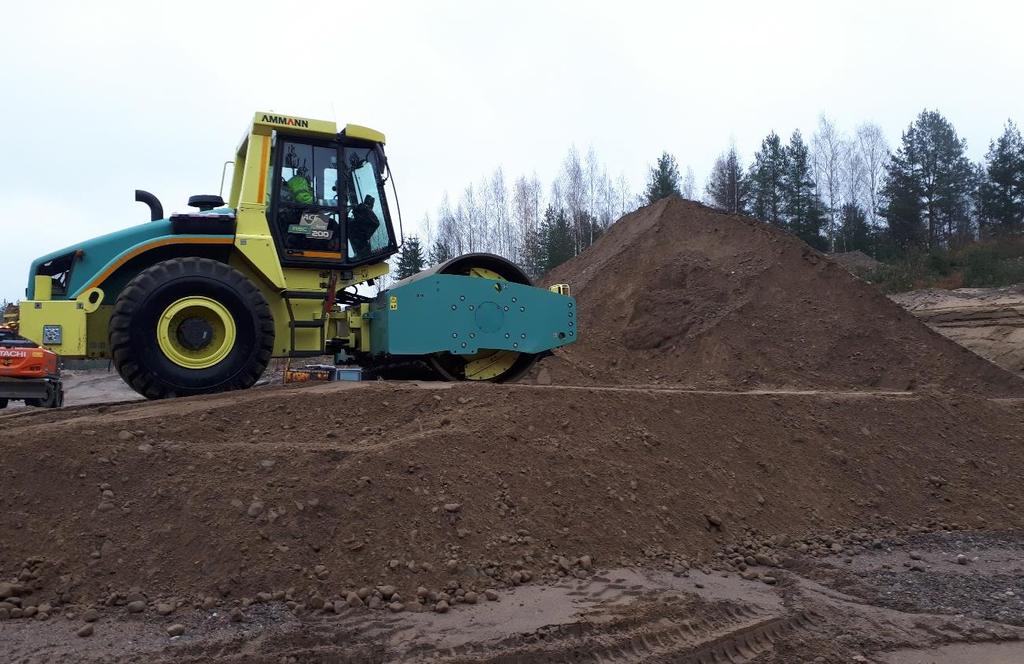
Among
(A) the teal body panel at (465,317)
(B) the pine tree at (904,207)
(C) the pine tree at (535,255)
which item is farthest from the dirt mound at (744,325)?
(B) the pine tree at (904,207)

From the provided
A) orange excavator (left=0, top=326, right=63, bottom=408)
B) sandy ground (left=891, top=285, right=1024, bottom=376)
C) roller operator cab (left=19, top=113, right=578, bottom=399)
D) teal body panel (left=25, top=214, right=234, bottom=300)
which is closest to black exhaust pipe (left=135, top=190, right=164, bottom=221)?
roller operator cab (left=19, top=113, right=578, bottom=399)

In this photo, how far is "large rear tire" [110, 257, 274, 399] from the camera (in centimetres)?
693

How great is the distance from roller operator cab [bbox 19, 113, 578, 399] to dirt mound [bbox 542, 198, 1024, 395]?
18.0 feet

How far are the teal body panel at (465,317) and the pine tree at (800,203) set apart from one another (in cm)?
2828

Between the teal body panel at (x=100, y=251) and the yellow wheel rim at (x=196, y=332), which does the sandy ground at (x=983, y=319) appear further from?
the teal body panel at (x=100, y=251)

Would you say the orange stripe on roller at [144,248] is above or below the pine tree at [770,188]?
below

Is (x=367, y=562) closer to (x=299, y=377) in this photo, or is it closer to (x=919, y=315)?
(x=299, y=377)

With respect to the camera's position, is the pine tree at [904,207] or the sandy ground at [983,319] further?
the pine tree at [904,207]

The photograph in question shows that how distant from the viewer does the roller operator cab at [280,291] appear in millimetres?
7062

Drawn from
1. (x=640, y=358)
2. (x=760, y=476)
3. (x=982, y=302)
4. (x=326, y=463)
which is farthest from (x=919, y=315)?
(x=326, y=463)

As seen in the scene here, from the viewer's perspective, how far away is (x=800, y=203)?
36188 mm

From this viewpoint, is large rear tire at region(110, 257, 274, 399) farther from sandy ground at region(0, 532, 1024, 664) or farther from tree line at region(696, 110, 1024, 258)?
tree line at region(696, 110, 1024, 258)

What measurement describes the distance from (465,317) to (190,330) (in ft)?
9.01

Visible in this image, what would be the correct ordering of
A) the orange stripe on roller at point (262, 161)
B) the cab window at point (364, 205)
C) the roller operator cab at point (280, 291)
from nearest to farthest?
the roller operator cab at point (280, 291)
the orange stripe on roller at point (262, 161)
the cab window at point (364, 205)
